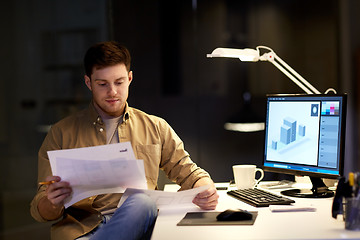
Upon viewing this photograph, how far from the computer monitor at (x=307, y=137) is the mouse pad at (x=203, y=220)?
43 cm

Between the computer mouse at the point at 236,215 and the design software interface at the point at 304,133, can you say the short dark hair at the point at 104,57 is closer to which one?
the design software interface at the point at 304,133

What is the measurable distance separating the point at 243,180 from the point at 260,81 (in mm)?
2217

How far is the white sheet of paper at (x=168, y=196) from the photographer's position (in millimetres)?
1825

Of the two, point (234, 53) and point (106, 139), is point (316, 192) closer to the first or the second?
point (234, 53)

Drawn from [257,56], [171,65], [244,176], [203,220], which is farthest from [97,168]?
[171,65]

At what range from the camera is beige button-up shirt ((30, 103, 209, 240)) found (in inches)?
82.0

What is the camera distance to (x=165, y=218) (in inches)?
68.9

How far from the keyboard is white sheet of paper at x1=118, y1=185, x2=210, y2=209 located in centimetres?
22

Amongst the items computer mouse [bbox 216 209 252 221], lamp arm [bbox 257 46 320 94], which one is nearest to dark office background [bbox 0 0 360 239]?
lamp arm [bbox 257 46 320 94]

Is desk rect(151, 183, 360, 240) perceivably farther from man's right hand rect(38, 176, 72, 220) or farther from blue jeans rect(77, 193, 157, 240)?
man's right hand rect(38, 176, 72, 220)

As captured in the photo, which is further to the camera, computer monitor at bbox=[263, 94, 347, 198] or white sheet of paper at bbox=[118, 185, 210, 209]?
computer monitor at bbox=[263, 94, 347, 198]

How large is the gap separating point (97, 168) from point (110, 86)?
1.64 feet

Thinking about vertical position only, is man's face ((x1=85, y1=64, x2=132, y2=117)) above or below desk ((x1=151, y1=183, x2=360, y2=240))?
above

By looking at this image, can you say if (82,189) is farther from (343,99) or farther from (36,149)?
(36,149)
